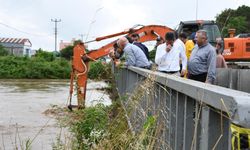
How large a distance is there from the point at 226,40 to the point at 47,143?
47.6 ft

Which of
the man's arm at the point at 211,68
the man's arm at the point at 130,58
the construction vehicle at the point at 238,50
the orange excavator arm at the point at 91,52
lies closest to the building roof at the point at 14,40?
the construction vehicle at the point at 238,50

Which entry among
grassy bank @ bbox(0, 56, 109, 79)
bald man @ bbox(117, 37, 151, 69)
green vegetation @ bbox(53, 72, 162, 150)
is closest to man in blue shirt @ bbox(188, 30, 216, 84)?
bald man @ bbox(117, 37, 151, 69)

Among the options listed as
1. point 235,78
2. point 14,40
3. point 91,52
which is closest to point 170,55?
point 235,78

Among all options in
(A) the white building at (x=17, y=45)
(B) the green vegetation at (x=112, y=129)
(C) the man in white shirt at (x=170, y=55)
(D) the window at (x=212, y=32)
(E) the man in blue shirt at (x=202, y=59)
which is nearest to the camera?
(B) the green vegetation at (x=112, y=129)

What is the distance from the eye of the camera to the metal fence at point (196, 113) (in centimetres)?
173

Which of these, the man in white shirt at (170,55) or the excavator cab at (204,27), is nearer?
the man in white shirt at (170,55)

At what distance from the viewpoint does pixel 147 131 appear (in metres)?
3.35

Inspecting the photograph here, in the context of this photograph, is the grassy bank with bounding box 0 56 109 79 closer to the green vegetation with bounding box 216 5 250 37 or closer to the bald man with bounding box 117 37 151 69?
the green vegetation with bounding box 216 5 250 37

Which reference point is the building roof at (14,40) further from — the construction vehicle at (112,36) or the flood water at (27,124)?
the construction vehicle at (112,36)

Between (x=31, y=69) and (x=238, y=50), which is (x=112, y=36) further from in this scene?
(x=31, y=69)

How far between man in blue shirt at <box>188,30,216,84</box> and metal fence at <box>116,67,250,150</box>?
125 inches

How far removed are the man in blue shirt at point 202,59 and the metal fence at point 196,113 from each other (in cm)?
317

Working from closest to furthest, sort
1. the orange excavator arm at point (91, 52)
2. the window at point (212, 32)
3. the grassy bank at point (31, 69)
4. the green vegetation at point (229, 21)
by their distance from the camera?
the green vegetation at point (229, 21) < the orange excavator arm at point (91, 52) < the window at point (212, 32) < the grassy bank at point (31, 69)

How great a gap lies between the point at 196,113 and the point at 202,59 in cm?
539
